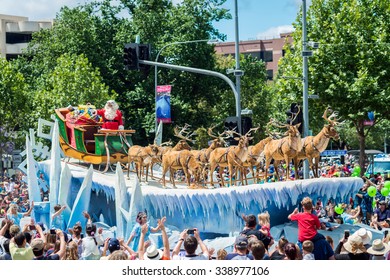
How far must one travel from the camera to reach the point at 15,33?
252ft

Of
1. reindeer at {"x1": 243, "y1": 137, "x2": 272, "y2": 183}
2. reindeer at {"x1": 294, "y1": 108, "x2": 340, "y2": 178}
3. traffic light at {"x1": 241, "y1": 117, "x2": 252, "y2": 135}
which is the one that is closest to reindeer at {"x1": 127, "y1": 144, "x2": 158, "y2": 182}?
traffic light at {"x1": 241, "y1": 117, "x2": 252, "y2": 135}

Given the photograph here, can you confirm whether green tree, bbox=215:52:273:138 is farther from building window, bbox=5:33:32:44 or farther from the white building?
building window, bbox=5:33:32:44

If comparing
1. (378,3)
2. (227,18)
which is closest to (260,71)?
(227,18)

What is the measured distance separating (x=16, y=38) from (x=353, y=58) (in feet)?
156

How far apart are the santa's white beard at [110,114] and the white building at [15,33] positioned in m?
47.9

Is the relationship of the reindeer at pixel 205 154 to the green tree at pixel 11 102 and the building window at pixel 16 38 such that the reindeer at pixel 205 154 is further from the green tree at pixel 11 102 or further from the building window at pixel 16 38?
the building window at pixel 16 38

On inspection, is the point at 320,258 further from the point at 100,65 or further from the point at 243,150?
the point at 100,65

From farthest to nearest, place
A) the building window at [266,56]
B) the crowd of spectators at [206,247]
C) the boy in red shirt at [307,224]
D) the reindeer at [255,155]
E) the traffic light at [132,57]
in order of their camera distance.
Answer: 1. the building window at [266,56]
2. the traffic light at [132,57]
3. the reindeer at [255,155]
4. the boy in red shirt at [307,224]
5. the crowd of spectators at [206,247]

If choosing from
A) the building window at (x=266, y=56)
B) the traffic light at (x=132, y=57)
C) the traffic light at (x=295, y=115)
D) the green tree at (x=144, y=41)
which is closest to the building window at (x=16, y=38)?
the green tree at (x=144, y=41)

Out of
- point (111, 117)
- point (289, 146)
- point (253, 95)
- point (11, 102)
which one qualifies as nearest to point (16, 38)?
point (253, 95)

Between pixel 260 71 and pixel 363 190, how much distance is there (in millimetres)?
37917

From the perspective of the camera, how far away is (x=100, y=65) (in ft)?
169

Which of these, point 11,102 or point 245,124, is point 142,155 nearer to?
point 245,124

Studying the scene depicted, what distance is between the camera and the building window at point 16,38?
77.1 meters
